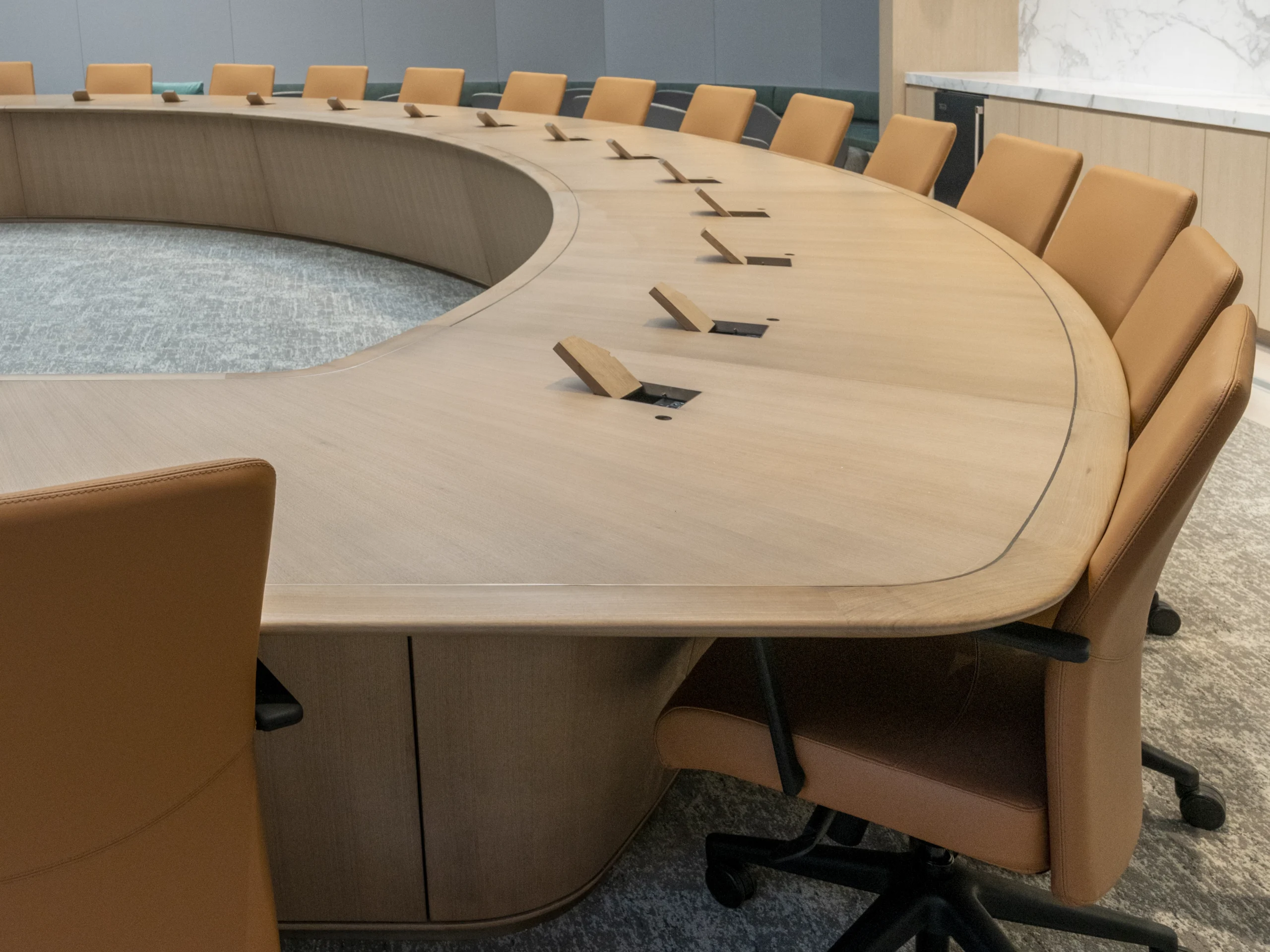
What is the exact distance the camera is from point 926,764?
4.08 ft

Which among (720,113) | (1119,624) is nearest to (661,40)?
(720,113)

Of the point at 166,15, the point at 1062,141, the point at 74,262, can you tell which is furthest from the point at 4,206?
the point at 1062,141

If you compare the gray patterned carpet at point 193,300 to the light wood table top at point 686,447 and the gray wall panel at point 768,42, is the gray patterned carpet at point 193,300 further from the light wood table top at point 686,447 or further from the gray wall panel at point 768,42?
the gray wall panel at point 768,42

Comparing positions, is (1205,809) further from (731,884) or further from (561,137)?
(561,137)

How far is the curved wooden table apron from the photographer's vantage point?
1160 millimetres

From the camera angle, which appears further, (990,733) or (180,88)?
(180,88)

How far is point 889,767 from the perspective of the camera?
1.25 metres

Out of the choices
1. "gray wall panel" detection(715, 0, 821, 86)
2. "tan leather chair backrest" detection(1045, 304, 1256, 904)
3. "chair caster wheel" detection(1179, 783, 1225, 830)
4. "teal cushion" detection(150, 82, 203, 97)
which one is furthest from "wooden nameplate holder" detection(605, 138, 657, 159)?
"teal cushion" detection(150, 82, 203, 97)

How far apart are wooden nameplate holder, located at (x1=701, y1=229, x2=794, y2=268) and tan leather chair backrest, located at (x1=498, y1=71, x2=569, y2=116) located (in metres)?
4.12

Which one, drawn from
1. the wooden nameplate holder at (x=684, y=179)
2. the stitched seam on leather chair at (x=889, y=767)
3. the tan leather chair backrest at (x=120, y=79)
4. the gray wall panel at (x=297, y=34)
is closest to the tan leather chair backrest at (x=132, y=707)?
the stitched seam on leather chair at (x=889, y=767)

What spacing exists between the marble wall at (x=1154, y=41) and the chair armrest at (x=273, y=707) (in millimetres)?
4913

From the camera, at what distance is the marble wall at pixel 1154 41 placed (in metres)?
4.80

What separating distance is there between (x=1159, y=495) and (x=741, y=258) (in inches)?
68.8

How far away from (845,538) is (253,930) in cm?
69
